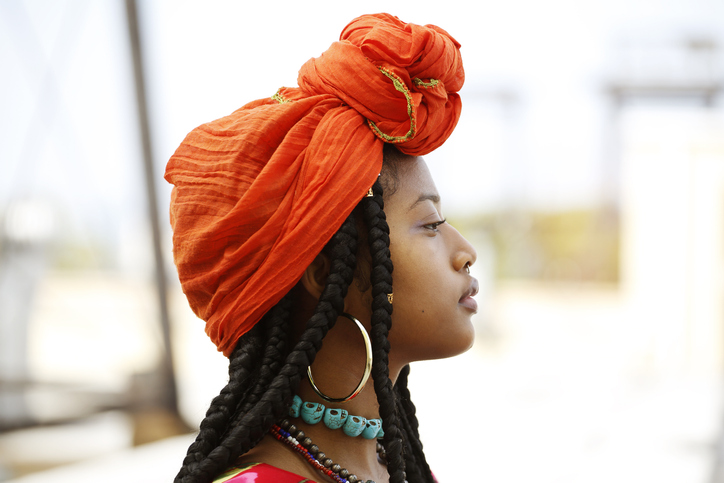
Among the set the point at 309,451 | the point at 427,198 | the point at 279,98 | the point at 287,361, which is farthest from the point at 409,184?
the point at 309,451

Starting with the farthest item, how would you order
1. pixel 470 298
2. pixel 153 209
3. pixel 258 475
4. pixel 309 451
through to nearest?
pixel 153 209 < pixel 470 298 < pixel 309 451 < pixel 258 475

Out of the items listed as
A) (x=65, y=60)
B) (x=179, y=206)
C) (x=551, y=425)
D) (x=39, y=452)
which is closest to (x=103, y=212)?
(x=65, y=60)

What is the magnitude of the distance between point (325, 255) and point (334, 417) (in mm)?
306

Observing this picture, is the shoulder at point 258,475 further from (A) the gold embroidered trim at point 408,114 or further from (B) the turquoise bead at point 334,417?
(A) the gold embroidered trim at point 408,114

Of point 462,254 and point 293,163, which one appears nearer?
point 293,163

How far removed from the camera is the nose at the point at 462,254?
4.17ft

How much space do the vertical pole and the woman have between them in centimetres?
401

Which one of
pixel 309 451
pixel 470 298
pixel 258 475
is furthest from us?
pixel 470 298

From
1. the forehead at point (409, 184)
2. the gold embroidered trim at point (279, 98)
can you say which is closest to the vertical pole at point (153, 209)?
the gold embroidered trim at point (279, 98)

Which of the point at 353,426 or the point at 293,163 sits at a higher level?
the point at 293,163

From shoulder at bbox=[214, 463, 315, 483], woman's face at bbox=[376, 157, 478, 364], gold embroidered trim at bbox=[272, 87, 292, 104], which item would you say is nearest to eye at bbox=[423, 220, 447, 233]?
woman's face at bbox=[376, 157, 478, 364]

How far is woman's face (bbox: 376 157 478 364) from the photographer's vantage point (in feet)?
4.03

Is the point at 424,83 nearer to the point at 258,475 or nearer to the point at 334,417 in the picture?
the point at 334,417

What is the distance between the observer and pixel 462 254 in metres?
Answer: 1.28
